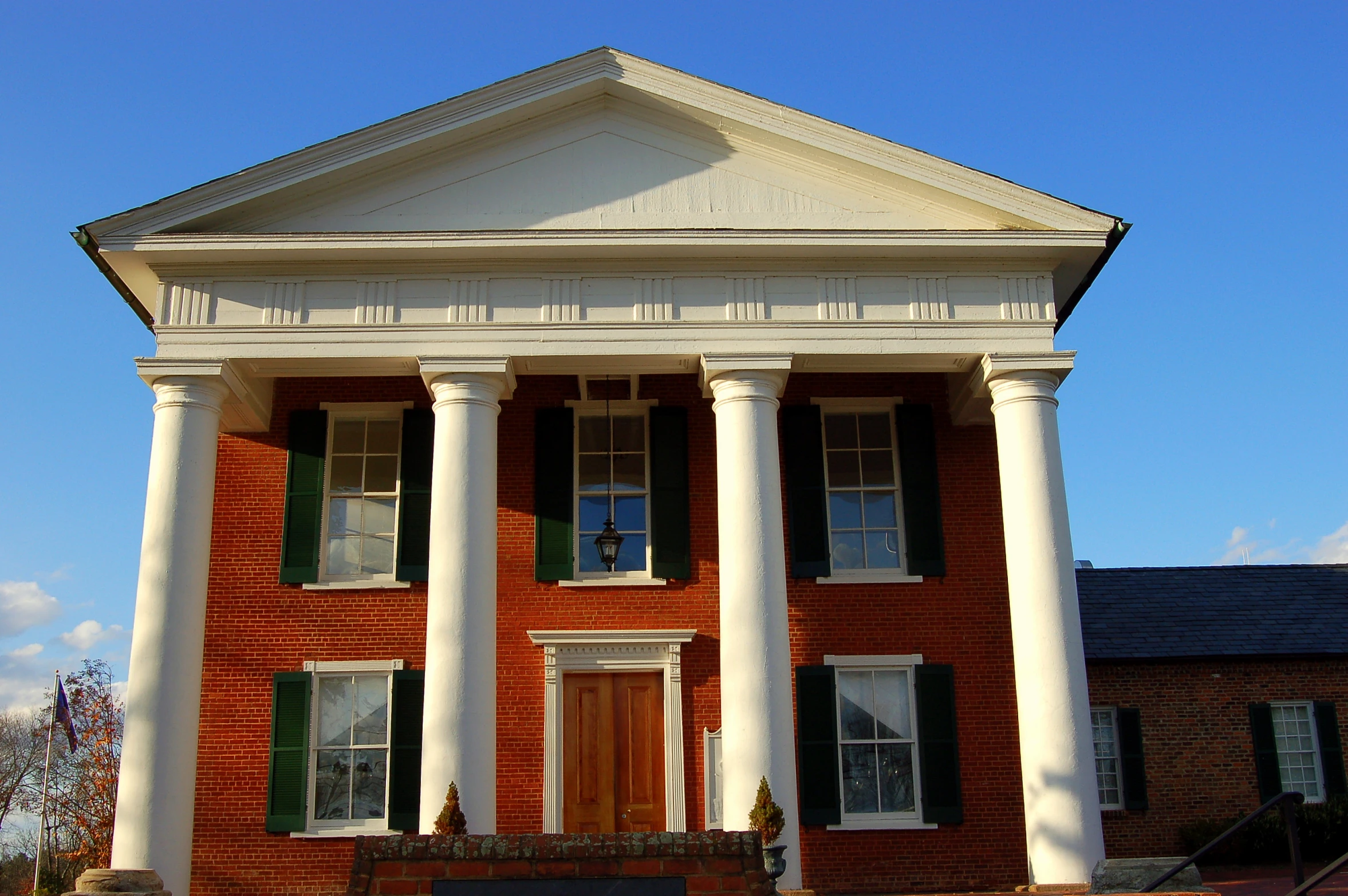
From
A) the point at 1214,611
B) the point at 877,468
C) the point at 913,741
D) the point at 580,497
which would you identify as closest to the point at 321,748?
the point at 580,497

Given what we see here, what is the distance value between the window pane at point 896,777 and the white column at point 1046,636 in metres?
1.87

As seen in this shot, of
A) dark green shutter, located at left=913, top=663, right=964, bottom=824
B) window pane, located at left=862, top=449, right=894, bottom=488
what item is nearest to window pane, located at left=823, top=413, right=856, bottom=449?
window pane, located at left=862, top=449, right=894, bottom=488

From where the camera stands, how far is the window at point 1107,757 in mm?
18391

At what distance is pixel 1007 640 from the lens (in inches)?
637

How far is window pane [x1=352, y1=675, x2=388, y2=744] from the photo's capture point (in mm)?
15633

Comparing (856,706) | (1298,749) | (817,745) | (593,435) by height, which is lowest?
(1298,749)

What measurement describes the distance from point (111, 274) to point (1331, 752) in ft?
63.3

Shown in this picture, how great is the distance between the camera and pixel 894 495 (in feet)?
54.9

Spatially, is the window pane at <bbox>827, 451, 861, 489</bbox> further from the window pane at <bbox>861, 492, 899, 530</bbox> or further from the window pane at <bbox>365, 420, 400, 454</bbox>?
the window pane at <bbox>365, 420, 400, 454</bbox>

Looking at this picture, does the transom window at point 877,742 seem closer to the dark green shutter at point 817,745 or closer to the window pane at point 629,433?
the dark green shutter at point 817,745

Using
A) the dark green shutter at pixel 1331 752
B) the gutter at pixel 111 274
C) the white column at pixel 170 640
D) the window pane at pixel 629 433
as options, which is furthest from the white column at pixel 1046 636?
the gutter at pixel 111 274

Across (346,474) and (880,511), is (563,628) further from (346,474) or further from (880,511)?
(880,511)

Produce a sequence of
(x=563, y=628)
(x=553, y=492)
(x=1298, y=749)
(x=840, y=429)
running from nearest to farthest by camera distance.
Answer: (x=563, y=628) → (x=553, y=492) → (x=840, y=429) → (x=1298, y=749)

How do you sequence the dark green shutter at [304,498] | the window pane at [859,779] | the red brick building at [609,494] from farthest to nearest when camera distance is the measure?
1. the dark green shutter at [304,498]
2. the window pane at [859,779]
3. the red brick building at [609,494]
